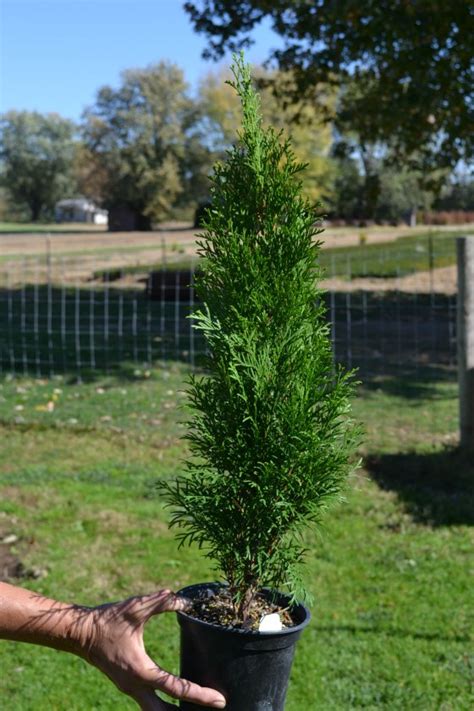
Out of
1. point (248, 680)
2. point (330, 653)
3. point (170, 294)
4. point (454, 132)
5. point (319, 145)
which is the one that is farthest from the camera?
point (319, 145)

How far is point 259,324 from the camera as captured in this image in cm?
202

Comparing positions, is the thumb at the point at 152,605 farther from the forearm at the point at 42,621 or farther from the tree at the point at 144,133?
the tree at the point at 144,133

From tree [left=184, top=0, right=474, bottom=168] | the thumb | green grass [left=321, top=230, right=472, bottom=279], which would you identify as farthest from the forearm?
green grass [left=321, top=230, right=472, bottom=279]

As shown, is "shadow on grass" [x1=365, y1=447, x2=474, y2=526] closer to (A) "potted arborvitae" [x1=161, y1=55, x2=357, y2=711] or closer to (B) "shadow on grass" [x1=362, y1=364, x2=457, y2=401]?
(B) "shadow on grass" [x1=362, y1=364, x2=457, y2=401]

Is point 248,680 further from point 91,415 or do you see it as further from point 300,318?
point 91,415

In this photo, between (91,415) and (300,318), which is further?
(91,415)

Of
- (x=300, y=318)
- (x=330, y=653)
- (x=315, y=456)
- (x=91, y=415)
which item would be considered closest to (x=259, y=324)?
(x=300, y=318)

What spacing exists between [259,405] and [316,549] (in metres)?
3.53

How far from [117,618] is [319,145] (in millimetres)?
65451

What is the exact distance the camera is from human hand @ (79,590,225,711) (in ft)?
6.29

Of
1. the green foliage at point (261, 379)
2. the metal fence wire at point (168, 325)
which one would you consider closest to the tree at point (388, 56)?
the metal fence wire at point (168, 325)

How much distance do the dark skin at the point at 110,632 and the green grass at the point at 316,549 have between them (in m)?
0.41

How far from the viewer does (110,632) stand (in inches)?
77.4

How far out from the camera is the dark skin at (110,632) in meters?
1.92
